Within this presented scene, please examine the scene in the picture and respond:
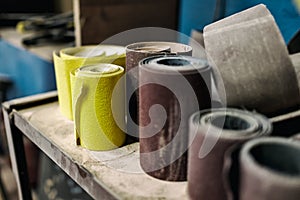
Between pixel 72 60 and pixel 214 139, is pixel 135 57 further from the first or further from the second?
pixel 214 139

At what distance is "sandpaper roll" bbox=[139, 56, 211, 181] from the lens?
64 centimetres

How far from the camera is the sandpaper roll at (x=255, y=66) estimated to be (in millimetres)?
669

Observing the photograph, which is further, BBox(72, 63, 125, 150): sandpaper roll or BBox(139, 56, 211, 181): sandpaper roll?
BBox(72, 63, 125, 150): sandpaper roll

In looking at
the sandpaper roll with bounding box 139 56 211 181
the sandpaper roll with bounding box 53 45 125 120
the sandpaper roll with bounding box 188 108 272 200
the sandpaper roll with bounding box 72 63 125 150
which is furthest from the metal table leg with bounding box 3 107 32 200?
the sandpaper roll with bounding box 188 108 272 200

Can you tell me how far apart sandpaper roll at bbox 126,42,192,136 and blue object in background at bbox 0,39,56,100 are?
2.91 feet

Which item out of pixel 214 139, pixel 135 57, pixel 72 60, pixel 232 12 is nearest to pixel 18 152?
pixel 72 60

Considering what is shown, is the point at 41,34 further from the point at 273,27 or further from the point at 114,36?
the point at 273,27

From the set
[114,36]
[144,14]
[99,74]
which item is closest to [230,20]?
[99,74]

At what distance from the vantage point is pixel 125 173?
723mm

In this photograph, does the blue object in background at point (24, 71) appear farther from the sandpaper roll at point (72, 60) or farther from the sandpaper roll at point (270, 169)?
the sandpaper roll at point (270, 169)

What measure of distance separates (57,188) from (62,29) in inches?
33.2

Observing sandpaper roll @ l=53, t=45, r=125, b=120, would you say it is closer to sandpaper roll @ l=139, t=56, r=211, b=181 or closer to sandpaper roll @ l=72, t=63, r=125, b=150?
sandpaper roll @ l=72, t=63, r=125, b=150

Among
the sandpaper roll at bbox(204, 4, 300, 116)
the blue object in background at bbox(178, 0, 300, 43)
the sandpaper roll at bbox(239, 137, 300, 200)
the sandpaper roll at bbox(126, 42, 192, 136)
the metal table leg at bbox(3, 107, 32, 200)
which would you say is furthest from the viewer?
the blue object in background at bbox(178, 0, 300, 43)

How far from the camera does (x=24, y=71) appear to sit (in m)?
1.90
